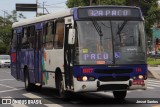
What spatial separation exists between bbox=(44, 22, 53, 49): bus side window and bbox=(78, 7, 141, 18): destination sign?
244cm

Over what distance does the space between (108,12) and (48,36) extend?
3.15 meters

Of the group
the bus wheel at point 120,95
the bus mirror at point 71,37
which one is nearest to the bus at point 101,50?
the bus mirror at point 71,37

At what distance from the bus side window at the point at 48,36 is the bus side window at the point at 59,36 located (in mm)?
575

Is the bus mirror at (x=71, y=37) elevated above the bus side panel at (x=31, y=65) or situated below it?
Answer: above

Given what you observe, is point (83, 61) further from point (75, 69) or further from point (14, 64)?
point (14, 64)

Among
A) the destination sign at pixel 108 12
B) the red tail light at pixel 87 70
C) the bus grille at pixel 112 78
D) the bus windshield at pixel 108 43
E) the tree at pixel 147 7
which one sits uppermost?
the tree at pixel 147 7

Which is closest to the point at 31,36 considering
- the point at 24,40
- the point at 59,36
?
the point at 24,40

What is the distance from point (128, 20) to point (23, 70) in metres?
7.43

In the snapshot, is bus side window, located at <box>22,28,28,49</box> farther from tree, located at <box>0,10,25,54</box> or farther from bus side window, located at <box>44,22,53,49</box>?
tree, located at <box>0,10,25,54</box>

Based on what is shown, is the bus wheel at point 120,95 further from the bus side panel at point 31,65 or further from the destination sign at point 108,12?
the bus side panel at point 31,65

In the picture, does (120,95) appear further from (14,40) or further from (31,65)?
(14,40)

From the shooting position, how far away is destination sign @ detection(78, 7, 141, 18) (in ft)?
47.1

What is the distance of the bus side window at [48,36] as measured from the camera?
54.2ft

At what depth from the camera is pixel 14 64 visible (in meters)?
22.4
